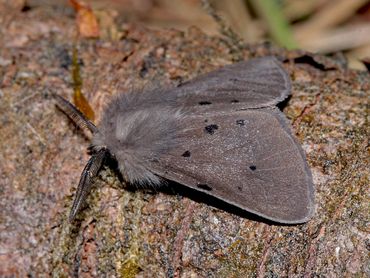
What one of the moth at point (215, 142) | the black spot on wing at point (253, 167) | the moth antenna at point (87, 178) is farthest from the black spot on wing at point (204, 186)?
the moth antenna at point (87, 178)

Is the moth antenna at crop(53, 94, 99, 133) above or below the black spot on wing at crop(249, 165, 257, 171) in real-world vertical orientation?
above

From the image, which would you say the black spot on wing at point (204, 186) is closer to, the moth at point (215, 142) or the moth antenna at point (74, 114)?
the moth at point (215, 142)

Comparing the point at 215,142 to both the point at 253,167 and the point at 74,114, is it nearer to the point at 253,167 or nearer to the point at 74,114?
the point at 253,167

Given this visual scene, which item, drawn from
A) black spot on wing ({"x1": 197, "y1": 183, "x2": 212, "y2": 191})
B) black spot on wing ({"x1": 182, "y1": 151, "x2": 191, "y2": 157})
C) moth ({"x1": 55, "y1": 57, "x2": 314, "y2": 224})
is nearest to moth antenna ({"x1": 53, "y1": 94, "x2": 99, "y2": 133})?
moth ({"x1": 55, "y1": 57, "x2": 314, "y2": 224})

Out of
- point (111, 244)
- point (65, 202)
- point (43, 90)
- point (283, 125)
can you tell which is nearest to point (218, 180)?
point (283, 125)

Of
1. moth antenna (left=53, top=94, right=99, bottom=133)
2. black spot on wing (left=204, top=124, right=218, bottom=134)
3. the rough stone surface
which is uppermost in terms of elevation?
moth antenna (left=53, top=94, right=99, bottom=133)

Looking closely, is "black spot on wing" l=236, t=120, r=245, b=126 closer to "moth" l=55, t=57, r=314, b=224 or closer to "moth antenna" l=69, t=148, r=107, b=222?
"moth" l=55, t=57, r=314, b=224

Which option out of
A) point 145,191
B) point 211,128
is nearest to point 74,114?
point 145,191
